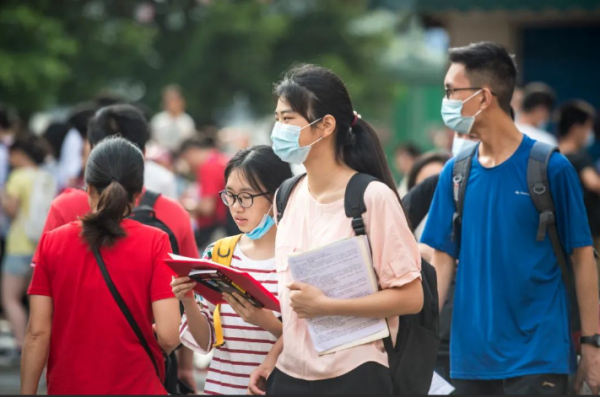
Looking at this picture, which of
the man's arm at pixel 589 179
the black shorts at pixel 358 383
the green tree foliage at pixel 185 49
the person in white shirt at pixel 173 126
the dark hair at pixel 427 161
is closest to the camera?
the black shorts at pixel 358 383

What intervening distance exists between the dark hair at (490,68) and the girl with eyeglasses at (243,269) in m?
1.07

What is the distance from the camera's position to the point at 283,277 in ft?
13.5

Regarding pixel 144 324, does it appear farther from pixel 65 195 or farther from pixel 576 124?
pixel 576 124

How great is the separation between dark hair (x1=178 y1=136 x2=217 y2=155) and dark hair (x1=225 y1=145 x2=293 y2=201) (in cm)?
919

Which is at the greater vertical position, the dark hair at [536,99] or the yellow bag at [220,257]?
the dark hair at [536,99]

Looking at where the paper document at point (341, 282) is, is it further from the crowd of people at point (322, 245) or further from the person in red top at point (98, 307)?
the person in red top at point (98, 307)

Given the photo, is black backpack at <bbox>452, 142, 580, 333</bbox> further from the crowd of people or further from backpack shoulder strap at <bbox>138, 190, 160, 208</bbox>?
backpack shoulder strap at <bbox>138, 190, 160, 208</bbox>

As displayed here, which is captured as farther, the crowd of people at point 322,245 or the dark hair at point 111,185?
the dark hair at point 111,185

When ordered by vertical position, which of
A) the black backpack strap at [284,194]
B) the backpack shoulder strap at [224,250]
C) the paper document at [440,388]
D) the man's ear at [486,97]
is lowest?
the paper document at [440,388]

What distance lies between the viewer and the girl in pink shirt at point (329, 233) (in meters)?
3.90

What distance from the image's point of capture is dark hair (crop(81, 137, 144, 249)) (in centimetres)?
437

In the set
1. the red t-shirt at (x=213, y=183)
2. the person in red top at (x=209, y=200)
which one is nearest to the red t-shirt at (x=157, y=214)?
the person in red top at (x=209, y=200)

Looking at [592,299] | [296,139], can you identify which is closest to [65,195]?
[296,139]

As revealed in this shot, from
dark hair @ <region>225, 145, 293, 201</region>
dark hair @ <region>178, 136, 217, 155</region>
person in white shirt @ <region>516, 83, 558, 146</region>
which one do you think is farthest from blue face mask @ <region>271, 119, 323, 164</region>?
dark hair @ <region>178, 136, 217, 155</region>
